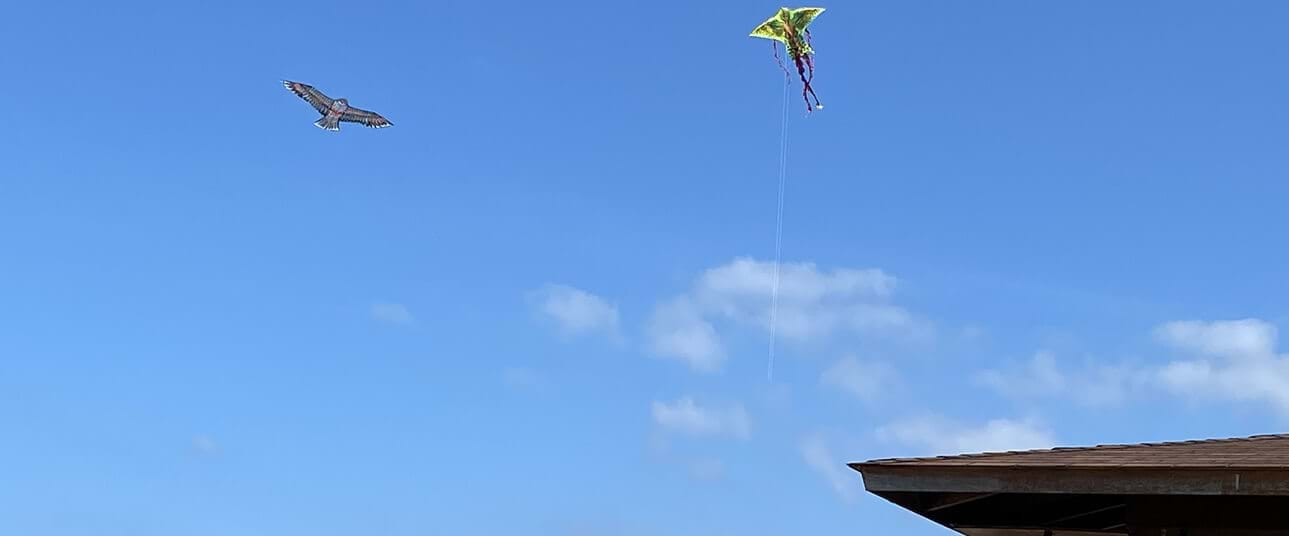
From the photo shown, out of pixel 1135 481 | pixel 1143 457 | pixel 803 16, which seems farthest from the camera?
pixel 803 16

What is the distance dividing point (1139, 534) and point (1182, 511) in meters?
0.37

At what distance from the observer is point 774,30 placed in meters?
24.2

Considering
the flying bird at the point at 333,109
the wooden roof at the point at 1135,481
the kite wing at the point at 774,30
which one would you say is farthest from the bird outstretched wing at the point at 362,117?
the wooden roof at the point at 1135,481

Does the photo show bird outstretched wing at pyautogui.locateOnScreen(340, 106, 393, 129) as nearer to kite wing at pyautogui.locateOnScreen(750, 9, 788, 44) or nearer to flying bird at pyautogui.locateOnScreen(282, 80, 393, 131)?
flying bird at pyautogui.locateOnScreen(282, 80, 393, 131)

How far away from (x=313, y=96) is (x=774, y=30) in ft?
39.1

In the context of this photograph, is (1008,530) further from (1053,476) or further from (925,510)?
(1053,476)

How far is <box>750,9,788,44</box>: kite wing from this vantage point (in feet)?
78.4

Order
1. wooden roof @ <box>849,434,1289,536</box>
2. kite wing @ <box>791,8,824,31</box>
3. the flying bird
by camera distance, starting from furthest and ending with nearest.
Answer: the flying bird → kite wing @ <box>791,8,824,31</box> → wooden roof @ <box>849,434,1289,536</box>

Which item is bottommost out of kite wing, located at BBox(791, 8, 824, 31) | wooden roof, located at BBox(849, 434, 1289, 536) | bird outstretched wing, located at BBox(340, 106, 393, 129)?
wooden roof, located at BBox(849, 434, 1289, 536)

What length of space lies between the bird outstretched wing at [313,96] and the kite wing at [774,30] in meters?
11.4

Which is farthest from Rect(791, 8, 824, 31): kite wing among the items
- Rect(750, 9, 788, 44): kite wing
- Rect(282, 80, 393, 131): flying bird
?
Rect(282, 80, 393, 131): flying bird

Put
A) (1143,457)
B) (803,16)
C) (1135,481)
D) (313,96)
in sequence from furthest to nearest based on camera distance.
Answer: (313,96) → (803,16) → (1143,457) → (1135,481)

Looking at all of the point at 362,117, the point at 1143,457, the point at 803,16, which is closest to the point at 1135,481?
the point at 1143,457

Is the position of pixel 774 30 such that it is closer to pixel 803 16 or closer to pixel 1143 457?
pixel 803 16
